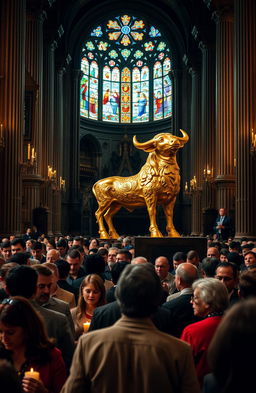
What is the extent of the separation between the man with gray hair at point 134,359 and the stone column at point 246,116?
15.5 meters

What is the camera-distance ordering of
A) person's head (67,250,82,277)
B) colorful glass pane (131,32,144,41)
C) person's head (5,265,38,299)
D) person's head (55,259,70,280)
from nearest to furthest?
person's head (5,265,38,299) → person's head (55,259,70,280) → person's head (67,250,82,277) → colorful glass pane (131,32,144,41)

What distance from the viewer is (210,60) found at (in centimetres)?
3027

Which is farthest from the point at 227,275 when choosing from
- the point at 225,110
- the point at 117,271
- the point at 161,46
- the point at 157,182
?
the point at 161,46

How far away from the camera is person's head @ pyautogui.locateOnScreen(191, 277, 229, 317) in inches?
160

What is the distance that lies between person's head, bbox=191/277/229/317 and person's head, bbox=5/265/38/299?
1246 millimetres

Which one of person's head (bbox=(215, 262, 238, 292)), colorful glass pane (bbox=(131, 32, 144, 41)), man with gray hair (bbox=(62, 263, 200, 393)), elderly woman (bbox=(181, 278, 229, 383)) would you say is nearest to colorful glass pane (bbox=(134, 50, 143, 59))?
colorful glass pane (bbox=(131, 32, 144, 41))

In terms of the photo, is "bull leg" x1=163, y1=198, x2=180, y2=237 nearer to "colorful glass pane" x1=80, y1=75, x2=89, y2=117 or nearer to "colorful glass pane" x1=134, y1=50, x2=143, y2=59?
"colorful glass pane" x1=80, y1=75, x2=89, y2=117

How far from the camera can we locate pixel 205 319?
13.1 feet

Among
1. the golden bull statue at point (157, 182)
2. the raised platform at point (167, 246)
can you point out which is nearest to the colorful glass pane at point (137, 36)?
the golden bull statue at point (157, 182)

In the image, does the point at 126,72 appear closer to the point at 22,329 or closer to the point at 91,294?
the point at 91,294

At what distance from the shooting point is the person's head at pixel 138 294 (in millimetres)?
2652

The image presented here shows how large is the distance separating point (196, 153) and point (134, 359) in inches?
1264

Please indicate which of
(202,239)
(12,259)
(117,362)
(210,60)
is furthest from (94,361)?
(210,60)

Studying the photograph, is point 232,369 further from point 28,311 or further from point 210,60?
point 210,60
